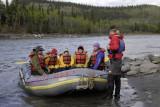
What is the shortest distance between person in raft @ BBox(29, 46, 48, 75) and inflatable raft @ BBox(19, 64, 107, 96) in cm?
76

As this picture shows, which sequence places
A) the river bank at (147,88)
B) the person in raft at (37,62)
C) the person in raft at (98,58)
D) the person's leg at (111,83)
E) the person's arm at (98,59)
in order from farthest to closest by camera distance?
the person in raft at (37,62)
the person's arm at (98,59)
the person in raft at (98,58)
the person's leg at (111,83)
the river bank at (147,88)

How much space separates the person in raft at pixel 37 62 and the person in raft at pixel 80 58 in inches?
49.8

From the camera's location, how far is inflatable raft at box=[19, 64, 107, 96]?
438 inches

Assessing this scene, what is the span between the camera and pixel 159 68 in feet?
53.1

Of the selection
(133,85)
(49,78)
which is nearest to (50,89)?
(49,78)

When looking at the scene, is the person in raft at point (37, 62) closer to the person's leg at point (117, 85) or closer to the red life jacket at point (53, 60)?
the red life jacket at point (53, 60)

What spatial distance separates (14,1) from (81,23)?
38866 millimetres

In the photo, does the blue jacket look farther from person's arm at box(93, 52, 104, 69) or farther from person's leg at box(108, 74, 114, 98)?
person's leg at box(108, 74, 114, 98)

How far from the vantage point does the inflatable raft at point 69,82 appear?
11.1m

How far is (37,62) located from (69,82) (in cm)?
234

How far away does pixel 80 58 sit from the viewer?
13086 mm

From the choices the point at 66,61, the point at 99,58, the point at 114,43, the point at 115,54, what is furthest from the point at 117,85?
the point at 66,61

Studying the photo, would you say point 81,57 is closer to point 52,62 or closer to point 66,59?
point 66,59

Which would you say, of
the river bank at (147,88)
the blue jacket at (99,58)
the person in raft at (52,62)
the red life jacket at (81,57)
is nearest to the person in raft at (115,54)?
the river bank at (147,88)
